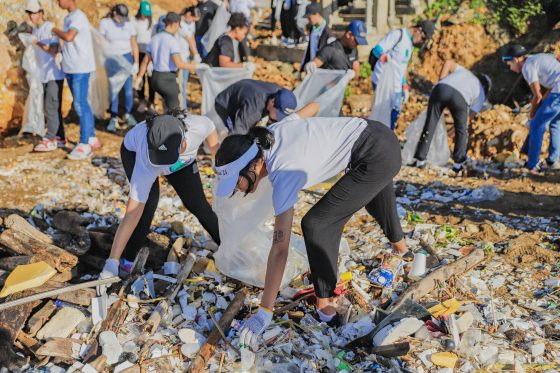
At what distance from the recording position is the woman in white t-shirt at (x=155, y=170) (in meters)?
3.40

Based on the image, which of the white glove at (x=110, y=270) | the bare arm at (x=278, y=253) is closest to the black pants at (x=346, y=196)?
the bare arm at (x=278, y=253)

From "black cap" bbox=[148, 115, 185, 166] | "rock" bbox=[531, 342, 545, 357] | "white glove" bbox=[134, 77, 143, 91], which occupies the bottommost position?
"rock" bbox=[531, 342, 545, 357]

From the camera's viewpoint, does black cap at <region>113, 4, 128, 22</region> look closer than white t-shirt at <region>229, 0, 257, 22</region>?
Yes

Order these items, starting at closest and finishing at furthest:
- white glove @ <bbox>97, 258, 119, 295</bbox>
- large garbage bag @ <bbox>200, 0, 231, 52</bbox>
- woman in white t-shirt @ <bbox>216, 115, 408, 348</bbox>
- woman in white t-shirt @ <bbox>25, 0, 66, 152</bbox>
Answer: woman in white t-shirt @ <bbox>216, 115, 408, 348</bbox> < white glove @ <bbox>97, 258, 119, 295</bbox> < woman in white t-shirt @ <bbox>25, 0, 66, 152</bbox> < large garbage bag @ <bbox>200, 0, 231, 52</bbox>

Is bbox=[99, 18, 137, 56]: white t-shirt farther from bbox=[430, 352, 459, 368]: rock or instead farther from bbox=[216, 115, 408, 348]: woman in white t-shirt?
bbox=[430, 352, 459, 368]: rock

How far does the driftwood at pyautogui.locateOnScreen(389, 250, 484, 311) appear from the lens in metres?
3.63

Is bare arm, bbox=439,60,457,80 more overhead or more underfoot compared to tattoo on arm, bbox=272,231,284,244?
more overhead

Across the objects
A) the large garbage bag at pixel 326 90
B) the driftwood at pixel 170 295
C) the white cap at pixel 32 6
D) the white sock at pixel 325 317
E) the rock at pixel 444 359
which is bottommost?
the rock at pixel 444 359

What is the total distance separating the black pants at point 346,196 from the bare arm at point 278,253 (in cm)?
27

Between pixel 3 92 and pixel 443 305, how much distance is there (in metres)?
5.61

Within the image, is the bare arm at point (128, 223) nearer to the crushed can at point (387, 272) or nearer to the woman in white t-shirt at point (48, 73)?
the crushed can at point (387, 272)

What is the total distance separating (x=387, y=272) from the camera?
154 inches

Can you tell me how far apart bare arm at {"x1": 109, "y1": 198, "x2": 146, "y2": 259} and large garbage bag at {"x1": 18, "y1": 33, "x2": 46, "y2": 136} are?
11.7 ft

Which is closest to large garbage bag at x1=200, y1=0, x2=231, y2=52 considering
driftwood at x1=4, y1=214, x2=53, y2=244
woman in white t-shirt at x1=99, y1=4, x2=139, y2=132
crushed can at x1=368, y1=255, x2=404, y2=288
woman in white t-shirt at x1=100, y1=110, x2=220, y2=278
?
woman in white t-shirt at x1=99, y1=4, x2=139, y2=132
